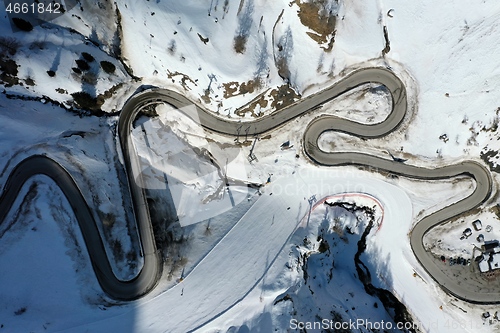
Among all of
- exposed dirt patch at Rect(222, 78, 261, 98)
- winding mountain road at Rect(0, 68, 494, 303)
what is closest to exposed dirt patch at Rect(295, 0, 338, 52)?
winding mountain road at Rect(0, 68, 494, 303)

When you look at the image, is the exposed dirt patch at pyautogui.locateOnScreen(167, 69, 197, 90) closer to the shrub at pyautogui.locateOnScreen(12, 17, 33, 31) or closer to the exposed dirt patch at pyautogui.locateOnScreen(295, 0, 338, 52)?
the exposed dirt patch at pyautogui.locateOnScreen(295, 0, 338, 52)

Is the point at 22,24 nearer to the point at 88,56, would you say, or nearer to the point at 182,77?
the point at 88,56

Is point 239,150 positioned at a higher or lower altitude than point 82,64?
lower

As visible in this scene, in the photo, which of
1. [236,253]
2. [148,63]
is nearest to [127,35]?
[148,63]

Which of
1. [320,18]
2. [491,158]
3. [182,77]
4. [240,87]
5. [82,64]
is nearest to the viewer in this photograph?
[82,64]

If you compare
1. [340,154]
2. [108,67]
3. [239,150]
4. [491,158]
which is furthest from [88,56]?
[491,158]

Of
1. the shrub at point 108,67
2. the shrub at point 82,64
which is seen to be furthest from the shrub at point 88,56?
the shrub at point 108,67

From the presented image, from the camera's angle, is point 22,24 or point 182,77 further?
point 182,77

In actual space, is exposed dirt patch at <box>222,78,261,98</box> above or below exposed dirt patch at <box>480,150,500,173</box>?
above

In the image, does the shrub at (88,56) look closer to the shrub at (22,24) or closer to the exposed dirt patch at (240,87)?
the shrub at (22,24)
